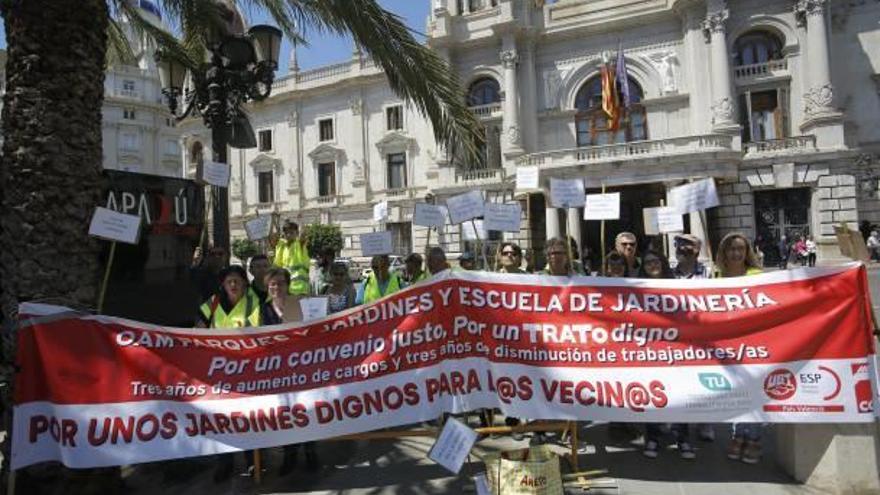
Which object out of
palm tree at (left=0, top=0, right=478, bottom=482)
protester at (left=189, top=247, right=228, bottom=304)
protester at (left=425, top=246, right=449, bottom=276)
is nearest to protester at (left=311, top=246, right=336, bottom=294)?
protester at (left=189, top=247, right=228, bottom=304)

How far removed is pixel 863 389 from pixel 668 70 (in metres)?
27.6

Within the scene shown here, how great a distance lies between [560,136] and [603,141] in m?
2.17

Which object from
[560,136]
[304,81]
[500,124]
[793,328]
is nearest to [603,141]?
[560,136]

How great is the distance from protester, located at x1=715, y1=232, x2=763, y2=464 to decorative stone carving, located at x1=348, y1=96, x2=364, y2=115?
108 feet

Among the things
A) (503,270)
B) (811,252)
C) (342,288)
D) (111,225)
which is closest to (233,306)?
(111,225)

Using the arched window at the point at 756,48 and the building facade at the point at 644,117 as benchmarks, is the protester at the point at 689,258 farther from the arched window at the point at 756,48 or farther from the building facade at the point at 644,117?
the arched window at the point at 756,48

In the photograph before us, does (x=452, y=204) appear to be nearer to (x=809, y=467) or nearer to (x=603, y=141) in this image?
(x=809, y=467)

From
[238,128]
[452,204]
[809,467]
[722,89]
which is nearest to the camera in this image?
[809,467]

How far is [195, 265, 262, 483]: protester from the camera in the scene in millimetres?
4875

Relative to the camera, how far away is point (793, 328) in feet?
13.4

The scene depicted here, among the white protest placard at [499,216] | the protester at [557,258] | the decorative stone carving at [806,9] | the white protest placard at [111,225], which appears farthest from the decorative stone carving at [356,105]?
the white protest placard at [111,225]

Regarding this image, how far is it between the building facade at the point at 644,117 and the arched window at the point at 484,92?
61mm

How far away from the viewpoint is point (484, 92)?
107 ft

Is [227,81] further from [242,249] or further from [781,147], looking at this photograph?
[242,249]
